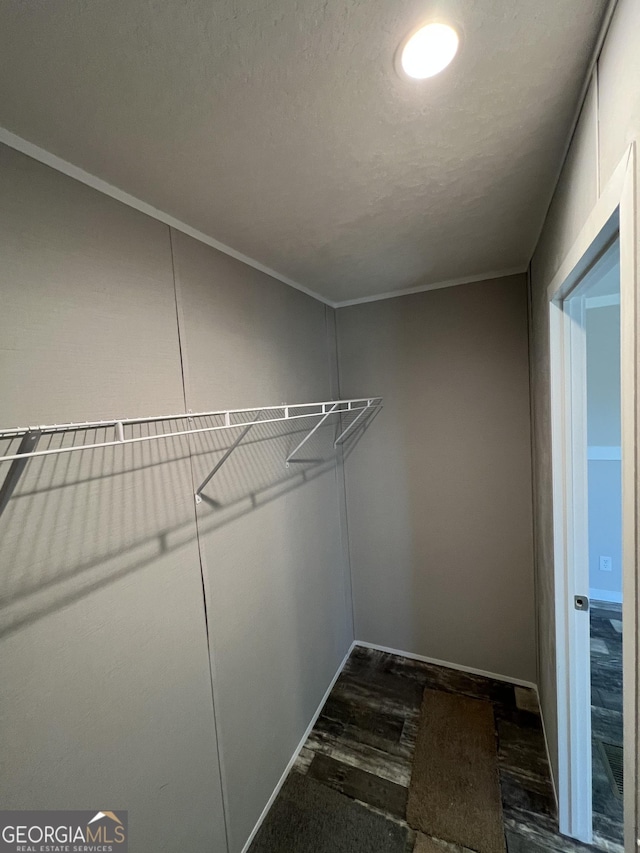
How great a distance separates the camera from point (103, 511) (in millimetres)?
972

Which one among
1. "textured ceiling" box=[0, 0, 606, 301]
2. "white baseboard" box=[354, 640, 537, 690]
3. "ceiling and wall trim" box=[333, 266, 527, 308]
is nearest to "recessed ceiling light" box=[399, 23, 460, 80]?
"textured ceiling" box=[0, 0, 606, 301]

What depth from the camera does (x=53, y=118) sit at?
78 centimetres

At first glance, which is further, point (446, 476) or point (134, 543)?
point (446, 476)

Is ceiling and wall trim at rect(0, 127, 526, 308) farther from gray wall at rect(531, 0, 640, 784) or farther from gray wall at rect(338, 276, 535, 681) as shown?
gray wall at rect(531, 0, 640, 784)

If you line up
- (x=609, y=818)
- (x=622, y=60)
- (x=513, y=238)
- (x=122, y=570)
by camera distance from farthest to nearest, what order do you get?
(x=513, y=238)
(x=609, y=818)
(x=122, y=570)
(x=622, y=60)

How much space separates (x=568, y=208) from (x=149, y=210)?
133cm

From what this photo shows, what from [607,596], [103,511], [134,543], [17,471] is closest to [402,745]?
[134,543]

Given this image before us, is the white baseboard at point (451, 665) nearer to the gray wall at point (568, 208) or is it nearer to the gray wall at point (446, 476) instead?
the gray wall at point (446, 476)

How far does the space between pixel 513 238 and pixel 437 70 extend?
1118mm

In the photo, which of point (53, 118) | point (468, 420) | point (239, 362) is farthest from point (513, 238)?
point (53, 118)

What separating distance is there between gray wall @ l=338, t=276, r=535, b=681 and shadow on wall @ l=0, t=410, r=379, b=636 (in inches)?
48.1

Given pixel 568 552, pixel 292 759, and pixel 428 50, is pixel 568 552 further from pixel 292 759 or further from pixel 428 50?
pixel 292 759

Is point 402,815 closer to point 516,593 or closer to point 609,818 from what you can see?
point 609,818

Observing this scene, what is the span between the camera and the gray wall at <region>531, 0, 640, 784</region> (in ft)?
1.92
